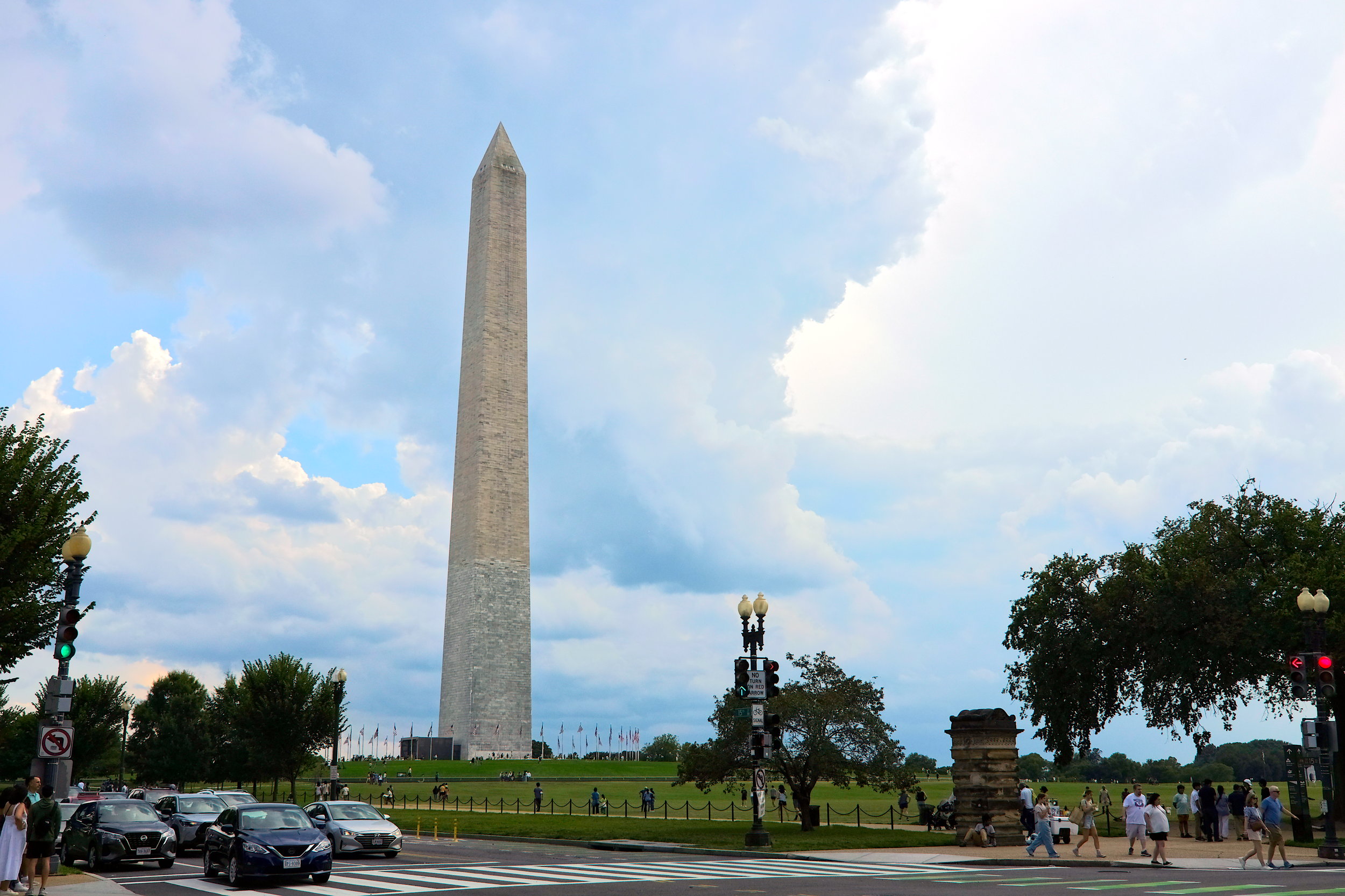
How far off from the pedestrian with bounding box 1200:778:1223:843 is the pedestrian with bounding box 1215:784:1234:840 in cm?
2

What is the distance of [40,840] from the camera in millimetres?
17312

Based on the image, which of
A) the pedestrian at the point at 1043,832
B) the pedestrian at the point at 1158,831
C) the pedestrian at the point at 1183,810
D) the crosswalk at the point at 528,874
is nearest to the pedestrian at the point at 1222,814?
Answer: the pedestrian at the point at 1183,810

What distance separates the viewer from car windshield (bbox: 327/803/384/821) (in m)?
27.2

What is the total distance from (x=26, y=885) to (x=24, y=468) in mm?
10505

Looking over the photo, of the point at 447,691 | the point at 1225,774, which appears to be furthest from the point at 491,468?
the point at 1225,774

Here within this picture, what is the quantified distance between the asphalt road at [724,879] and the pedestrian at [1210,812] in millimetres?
9534

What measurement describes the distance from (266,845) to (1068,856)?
1836cm

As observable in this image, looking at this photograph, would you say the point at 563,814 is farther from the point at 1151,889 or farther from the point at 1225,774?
the point at 1225,774

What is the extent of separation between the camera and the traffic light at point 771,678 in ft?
91.2

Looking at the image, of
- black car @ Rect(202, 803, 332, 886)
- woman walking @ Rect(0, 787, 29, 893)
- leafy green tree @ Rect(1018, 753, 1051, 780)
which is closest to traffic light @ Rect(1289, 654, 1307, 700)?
black car @ Rect(202, 803, 332, 886)

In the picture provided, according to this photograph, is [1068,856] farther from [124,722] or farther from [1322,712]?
[124,722]

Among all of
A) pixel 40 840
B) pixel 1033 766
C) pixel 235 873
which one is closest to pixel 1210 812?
pixel 235 873

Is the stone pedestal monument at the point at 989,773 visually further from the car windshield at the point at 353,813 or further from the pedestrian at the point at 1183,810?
the car windshield at the point at 353,813

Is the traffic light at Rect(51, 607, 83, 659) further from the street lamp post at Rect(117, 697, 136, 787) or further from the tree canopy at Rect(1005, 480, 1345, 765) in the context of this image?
the street lamp post at Rect(117, 697, 136, 787)
